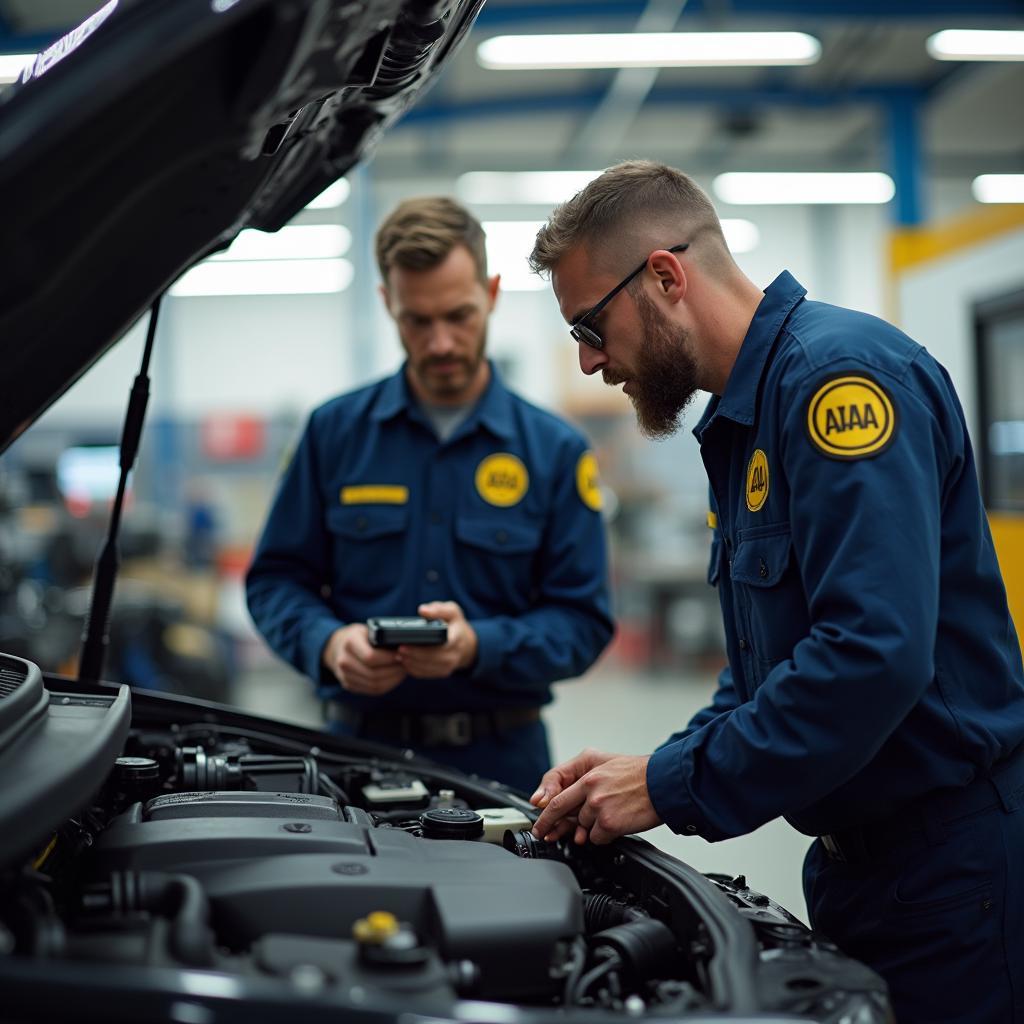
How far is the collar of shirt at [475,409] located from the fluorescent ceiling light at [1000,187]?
32.0 feet

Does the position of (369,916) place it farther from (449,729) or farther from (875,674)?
(449,729)

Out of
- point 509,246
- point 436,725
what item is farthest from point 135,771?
point 509,246

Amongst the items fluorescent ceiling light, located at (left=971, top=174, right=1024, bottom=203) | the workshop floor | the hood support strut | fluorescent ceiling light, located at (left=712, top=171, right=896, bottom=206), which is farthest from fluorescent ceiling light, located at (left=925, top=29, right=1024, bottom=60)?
the hood support strut

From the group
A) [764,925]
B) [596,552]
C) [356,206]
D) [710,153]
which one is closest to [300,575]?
[596,552]

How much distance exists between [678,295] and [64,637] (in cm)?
485

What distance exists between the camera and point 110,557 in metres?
1.88

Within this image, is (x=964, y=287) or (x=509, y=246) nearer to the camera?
(x=964, y=287)

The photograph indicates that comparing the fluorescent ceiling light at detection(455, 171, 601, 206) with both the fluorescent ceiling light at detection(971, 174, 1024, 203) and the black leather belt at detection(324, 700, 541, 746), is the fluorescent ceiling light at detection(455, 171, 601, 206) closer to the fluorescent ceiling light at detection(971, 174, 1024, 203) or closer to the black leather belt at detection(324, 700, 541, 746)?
the fluorescent ceiling light at detection(971, 174, 1024, 203)

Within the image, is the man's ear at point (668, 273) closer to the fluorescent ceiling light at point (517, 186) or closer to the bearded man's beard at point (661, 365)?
the bearded man's beard at point (661, 365)

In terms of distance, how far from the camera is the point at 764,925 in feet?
3.72

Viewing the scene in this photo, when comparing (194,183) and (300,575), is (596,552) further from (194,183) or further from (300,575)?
(194,183)

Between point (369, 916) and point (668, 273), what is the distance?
0.85 meters

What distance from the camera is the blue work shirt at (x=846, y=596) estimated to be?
109 centimetres

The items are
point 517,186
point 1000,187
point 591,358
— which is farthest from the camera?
point 1000,187
